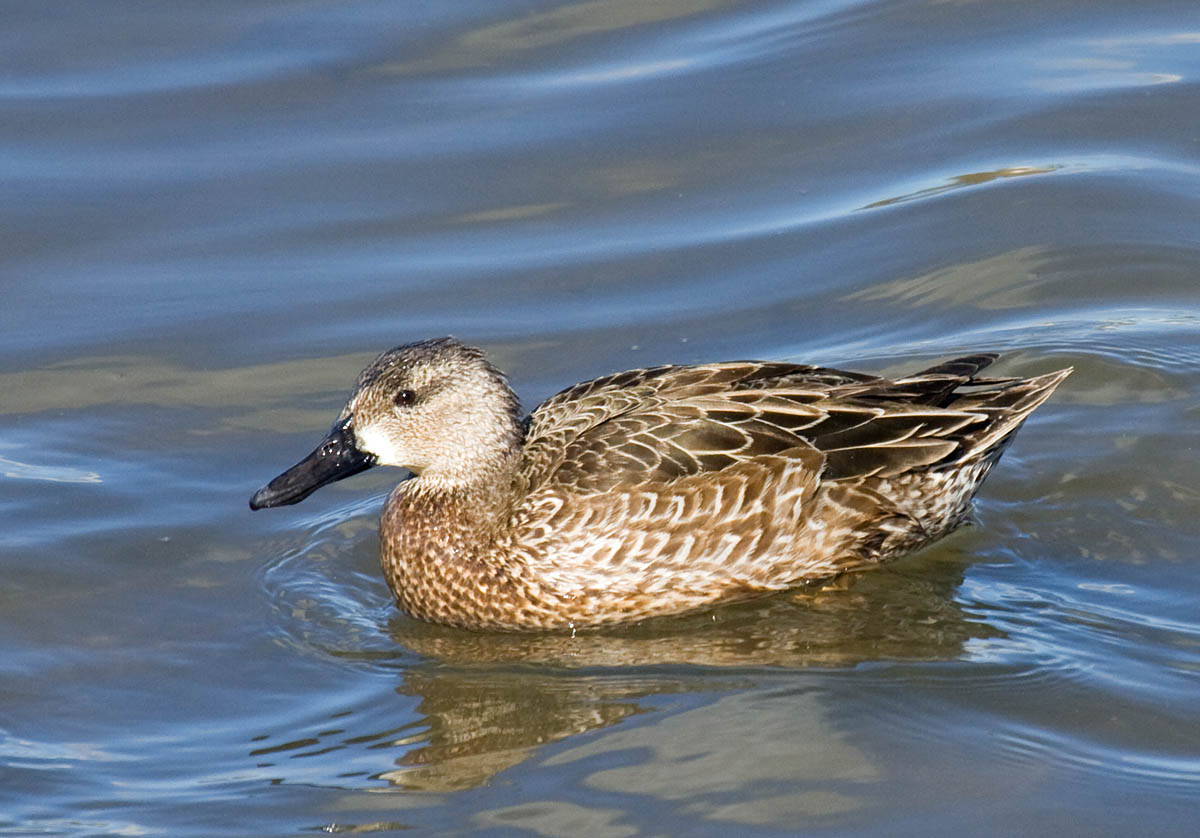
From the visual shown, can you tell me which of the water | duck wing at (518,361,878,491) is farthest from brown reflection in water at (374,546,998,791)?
duck wing at (518,361,878,491)

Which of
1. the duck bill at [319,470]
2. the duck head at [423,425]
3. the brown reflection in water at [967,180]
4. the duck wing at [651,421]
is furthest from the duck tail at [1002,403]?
the brown reflection in water at [967,180]

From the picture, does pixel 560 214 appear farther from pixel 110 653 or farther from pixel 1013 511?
pixel 110 653

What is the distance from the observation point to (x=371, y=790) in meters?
6.36

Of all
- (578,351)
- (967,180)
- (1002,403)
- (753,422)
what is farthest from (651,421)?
(967,180)

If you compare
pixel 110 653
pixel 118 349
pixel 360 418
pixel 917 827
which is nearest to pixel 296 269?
pixel 118 349

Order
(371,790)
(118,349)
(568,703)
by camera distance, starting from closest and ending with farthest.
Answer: (371,790) < (568,703) < (118,349)

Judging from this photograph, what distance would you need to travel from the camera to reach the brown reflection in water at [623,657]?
677 centimetres

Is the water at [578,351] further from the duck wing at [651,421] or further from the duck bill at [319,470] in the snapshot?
the duck wing at [651,421]

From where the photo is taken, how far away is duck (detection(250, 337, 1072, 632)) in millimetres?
7785

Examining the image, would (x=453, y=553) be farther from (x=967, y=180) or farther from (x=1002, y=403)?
(x=967, y=180)

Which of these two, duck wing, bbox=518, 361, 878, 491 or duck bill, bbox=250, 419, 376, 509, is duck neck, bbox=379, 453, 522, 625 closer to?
duck wing, bbox=518, 361, 878, 491

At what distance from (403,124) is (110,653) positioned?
579cm

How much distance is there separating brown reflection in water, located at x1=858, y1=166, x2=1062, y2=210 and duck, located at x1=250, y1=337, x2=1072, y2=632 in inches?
131

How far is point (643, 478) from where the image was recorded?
25.4 ft
